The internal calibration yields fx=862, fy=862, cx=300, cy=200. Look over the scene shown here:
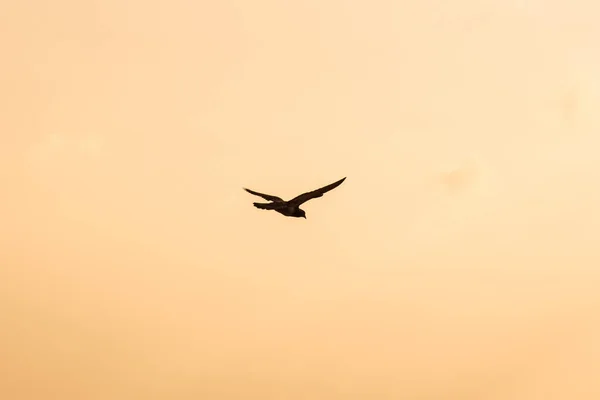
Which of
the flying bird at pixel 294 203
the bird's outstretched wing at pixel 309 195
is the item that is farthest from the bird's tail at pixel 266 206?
the bird's outstretched wing at pixel 309 195

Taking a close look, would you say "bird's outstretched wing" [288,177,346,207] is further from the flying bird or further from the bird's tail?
the bird's tail

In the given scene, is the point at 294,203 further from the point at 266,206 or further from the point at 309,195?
the point at 266,206

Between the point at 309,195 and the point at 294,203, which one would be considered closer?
the point at 309,195

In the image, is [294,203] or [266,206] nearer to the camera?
[266,206]

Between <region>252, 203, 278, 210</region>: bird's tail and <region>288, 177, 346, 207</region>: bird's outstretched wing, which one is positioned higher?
<region>288, 177, 346, 207</region>: bird's outstretched wing

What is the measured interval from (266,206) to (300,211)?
7.04ft

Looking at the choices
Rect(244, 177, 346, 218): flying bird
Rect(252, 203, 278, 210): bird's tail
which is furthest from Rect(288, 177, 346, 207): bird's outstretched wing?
Rect(252, 203, 278, 210): bird's tail

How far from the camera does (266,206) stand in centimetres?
4675

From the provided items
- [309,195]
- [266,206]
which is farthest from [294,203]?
[266,206]

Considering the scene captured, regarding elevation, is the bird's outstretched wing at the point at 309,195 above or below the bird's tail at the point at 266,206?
above

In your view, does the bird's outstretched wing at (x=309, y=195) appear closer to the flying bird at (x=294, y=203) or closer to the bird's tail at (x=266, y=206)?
the flying bird at (x=294, y=203)

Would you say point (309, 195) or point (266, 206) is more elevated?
point (309, 195)

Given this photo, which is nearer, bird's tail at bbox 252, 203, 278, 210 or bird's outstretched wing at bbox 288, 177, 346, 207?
bird's tail at bbox 252, 203, 278, 210

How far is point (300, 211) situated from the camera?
47812mm
